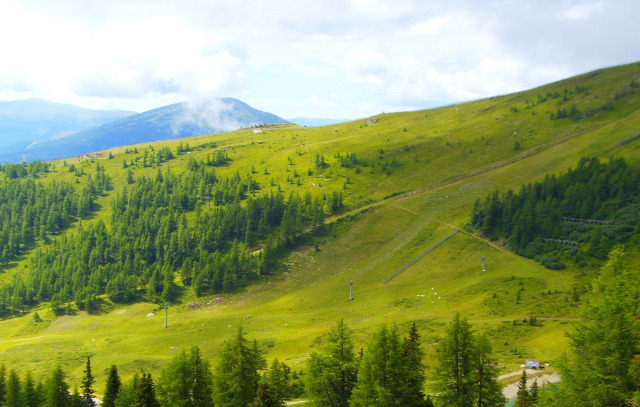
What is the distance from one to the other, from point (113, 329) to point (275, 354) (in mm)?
57417

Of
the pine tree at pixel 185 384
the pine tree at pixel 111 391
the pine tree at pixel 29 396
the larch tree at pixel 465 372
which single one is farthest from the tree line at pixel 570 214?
the pine tree at pixel 29 396

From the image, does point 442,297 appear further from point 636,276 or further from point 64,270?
point 64,270

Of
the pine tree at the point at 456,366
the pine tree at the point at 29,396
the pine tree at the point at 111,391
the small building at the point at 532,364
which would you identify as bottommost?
the small building at the point at 532,364

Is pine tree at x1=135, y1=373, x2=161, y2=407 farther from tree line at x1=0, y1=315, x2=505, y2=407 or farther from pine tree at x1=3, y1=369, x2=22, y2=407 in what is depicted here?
pine tree at x1=3, y1=369, x2=22, y2=407

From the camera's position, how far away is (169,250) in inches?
6038

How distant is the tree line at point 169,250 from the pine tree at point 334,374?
296ft

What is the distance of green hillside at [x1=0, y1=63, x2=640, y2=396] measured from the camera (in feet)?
295

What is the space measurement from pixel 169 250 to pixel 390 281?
280ft

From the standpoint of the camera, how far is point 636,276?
82875 mm

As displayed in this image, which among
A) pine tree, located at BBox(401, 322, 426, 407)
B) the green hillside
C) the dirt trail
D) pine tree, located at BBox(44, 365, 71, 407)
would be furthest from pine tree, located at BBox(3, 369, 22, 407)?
the dirt trail

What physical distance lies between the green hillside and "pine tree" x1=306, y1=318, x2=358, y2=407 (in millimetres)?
32547

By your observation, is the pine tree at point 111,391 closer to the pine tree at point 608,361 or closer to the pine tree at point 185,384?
the pine tree at point 185,384

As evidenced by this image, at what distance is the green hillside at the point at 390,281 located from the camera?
89.9m

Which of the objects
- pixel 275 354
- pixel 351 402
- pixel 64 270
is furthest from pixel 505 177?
pixel 64 270
